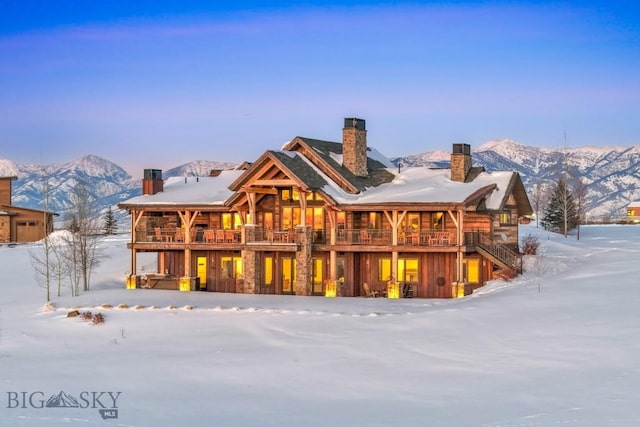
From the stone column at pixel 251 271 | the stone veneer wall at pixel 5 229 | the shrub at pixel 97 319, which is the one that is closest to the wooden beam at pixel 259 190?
the stone column at pixel 251 271

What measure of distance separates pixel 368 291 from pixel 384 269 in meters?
1.52

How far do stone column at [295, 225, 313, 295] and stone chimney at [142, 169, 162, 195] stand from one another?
11404mm

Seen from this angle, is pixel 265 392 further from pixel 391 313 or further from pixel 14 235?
pixel 14 235

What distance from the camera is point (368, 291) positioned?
43.4 meters

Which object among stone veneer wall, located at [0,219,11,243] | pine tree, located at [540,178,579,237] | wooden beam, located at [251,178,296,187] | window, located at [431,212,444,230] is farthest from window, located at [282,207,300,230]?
stone veneer wall, located at [0,219,11,243]

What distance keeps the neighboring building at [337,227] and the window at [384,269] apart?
0.20ft

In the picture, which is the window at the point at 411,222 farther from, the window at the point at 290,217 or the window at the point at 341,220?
the window at the point at 290,217

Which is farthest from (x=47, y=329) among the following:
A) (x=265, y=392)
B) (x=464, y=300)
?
(x=464, y=300)

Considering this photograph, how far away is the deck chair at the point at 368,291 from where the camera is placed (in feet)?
140

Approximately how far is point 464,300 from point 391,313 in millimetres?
4630

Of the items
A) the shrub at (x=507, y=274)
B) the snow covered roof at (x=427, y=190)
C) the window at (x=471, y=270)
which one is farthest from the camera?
the window at (x=471, y=270)

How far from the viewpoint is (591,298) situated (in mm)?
33688

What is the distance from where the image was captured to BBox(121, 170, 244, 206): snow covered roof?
46688 millimetres

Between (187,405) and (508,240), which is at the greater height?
(508,240)
